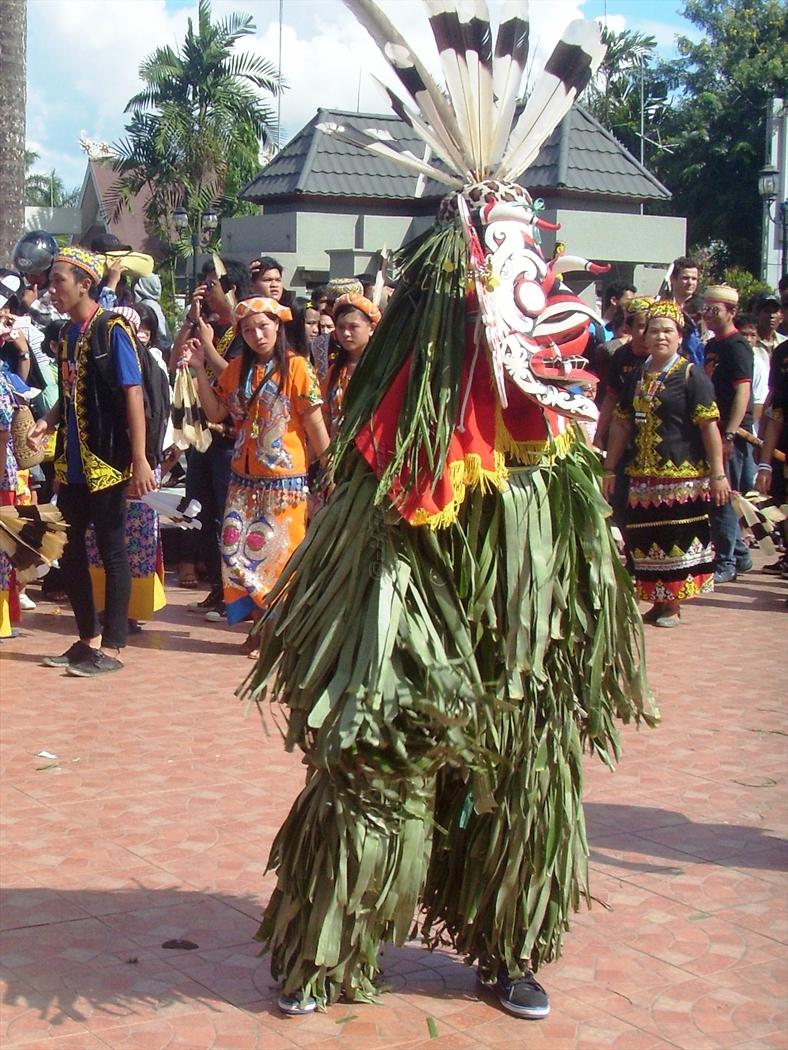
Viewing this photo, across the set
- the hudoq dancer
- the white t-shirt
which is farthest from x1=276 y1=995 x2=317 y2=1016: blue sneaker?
the white t-shirt

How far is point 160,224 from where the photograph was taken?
33500 mm

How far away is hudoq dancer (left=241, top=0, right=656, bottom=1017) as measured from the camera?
10.5 feet

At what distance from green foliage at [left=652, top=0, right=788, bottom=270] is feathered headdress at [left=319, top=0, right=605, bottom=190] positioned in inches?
1588

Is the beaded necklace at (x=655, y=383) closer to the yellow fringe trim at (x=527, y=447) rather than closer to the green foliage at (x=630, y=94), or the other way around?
the yellow fringe trim at (x=527, y=447)

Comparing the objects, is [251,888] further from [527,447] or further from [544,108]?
[544,108]

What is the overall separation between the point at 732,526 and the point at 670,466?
270cm

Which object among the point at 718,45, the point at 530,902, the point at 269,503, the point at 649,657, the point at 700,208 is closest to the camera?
the point at 530,902

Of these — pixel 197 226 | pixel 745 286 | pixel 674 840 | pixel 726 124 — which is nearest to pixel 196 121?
pixel 197 226

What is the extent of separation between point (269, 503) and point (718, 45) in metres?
46.2

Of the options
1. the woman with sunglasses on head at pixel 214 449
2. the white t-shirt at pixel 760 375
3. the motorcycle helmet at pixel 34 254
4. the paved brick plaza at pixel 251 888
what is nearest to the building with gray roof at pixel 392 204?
the white t-shirt at pixel 760 375

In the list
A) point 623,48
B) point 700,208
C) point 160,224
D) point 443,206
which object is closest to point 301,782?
point 443,206

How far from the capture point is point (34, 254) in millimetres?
10914

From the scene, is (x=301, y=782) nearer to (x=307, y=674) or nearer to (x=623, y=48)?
(x=307, y=674)

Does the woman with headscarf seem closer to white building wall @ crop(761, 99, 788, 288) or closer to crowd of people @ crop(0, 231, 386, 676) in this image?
crowd of people @ crop(0, 231, 386, 676)
